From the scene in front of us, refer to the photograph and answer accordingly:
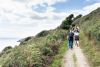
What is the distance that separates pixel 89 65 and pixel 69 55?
19.6ft

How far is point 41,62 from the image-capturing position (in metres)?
23.0

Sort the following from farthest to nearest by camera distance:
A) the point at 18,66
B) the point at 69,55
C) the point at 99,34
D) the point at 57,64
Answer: the point at 99,34, the point at 69,55, the point at 57,64, the point at 18,66

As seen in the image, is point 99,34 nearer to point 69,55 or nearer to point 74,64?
point 69,55

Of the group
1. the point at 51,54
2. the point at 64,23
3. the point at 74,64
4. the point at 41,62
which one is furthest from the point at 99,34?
the point at 64,23

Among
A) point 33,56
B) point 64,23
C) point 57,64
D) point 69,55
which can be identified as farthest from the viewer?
point 64,23

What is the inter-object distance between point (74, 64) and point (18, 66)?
5.34 metres

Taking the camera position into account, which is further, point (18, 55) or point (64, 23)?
point (64, 23)

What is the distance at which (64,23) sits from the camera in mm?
76312

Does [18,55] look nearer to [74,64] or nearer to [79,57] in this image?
[74,64]

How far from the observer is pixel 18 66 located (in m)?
20.9

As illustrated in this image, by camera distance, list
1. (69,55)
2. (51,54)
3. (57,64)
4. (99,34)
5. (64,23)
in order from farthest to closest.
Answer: (64,23) < (99,34) < (69,55) < (51,54) < (57,64)

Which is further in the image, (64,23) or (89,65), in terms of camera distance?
(64,23)

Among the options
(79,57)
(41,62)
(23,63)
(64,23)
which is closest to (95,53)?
(79,57)

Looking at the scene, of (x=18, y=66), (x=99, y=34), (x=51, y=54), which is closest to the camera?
(x=18, y=66)
